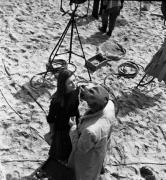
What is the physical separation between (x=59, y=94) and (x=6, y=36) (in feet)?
13.0

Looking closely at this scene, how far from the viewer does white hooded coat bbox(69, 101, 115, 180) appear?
341 centimetres

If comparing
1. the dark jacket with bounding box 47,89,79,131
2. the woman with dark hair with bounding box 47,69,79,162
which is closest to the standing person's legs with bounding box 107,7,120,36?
the woman with dark hair with bounding box 47,69,79,162

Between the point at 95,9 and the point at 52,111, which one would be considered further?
the point at 95,9

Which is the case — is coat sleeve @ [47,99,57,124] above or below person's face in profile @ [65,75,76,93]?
below

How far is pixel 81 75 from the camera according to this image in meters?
6.53

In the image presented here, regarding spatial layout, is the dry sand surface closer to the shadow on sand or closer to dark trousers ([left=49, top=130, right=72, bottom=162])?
the shadow on sand

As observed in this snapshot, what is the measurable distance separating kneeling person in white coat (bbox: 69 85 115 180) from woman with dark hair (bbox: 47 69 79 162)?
0.79ft

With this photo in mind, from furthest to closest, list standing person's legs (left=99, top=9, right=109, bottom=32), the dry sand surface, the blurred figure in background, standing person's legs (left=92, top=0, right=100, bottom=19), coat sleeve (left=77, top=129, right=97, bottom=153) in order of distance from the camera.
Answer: standing person's legs (left=92, top=0, right=100, bottom=19) < standing person's legs (left=99, top=9, right=109, bottom=32) < the blurred figure in background < the dry sand surface < coat sleeve (left=77, top=129, right=97, bottom=153)

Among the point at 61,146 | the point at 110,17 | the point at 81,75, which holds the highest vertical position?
the point at 110,17

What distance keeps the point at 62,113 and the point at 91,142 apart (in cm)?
64

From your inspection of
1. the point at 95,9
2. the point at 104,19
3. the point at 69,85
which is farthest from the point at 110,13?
the point at 69,85

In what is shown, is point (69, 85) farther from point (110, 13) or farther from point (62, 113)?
point (110, 13)

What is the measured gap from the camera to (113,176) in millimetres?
4742

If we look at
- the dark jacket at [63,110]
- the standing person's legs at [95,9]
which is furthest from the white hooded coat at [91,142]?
the standing person's legs at [95,9]
